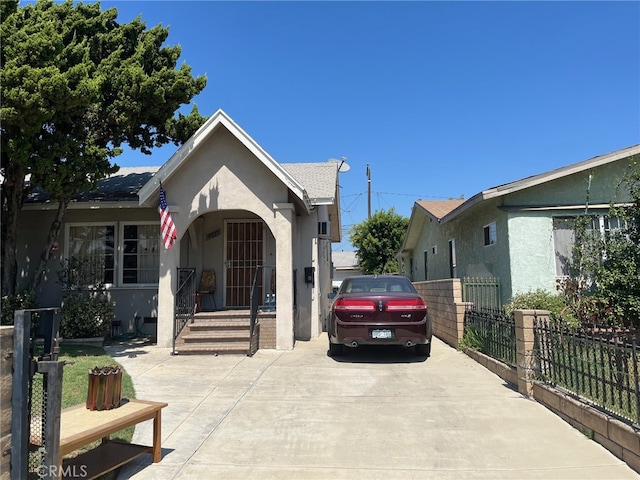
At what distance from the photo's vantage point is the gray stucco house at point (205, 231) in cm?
1027

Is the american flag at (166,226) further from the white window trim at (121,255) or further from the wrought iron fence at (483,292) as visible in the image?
the wrought iron fence at (483,292)

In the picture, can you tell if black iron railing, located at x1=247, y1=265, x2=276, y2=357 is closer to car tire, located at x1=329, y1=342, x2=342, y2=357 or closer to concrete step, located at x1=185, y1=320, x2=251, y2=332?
concrete step, located at x1=185, y1=320, x2=251, y2=332

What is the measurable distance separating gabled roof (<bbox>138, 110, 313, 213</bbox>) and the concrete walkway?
12.8 ft

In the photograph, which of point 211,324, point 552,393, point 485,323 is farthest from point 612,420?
point 211,324

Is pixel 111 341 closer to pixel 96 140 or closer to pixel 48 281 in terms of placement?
pixel 48 281

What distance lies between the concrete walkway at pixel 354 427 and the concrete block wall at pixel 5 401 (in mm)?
1180

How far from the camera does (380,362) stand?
28.6 feet

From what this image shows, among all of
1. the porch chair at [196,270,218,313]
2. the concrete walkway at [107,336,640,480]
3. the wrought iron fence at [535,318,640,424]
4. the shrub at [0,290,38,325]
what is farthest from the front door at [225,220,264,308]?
the wrought iron fence at [535,318,640,424]

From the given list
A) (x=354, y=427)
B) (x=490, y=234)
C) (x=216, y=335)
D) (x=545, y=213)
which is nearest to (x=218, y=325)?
(x=216, y=335)

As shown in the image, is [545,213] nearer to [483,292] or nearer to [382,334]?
[483,292]

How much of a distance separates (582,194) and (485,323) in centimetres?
473

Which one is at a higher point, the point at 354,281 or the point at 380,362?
the point at 354,281

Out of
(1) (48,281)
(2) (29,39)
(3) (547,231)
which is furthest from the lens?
(1) (48,281)

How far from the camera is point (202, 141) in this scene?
33.9ft
